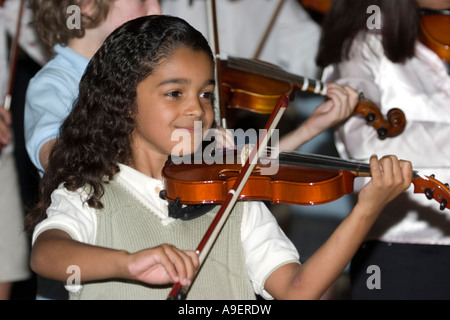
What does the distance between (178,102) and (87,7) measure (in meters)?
0.49

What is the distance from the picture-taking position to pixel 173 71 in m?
1.43

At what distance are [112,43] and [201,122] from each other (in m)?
0.22

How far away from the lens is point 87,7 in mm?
1800

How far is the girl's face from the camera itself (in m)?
1.42

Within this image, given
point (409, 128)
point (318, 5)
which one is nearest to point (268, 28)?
point (318, 5)

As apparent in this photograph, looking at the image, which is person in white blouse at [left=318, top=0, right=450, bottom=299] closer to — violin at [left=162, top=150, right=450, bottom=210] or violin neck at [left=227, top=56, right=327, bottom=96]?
violin neck at [left=227, top=56, right=327, bottom=96]

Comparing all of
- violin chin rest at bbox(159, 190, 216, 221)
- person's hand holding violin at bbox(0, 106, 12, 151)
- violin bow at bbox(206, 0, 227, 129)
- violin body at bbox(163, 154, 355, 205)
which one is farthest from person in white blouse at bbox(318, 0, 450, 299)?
person's hand holding violin at bbox(0, 106, 12, 151)

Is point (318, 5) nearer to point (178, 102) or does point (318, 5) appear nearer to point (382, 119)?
point (382, 119)

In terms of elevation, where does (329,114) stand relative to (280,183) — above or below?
above

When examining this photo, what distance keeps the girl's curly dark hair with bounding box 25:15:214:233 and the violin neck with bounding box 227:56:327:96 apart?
1.32 feet

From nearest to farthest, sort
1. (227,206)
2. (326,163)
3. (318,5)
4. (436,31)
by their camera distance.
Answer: (227,206), (326,163), (436,31), (318,5)

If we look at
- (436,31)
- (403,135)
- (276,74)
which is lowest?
(403,135)
